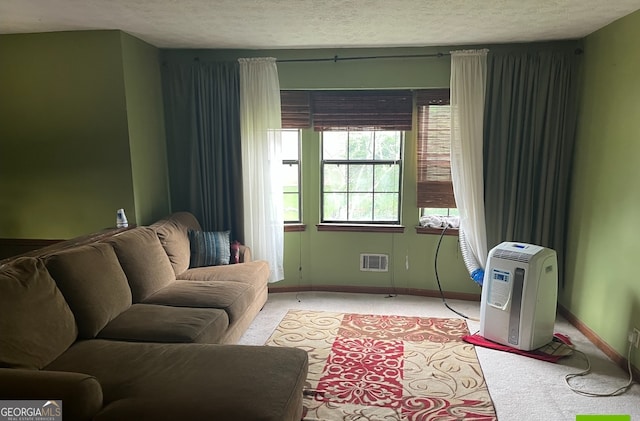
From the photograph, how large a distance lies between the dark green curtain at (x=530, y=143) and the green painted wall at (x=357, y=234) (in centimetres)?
51

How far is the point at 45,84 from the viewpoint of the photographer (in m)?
3.28

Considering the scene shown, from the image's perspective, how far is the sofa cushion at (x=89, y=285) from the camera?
229 cm

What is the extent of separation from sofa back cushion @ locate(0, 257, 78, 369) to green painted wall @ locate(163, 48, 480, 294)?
2.28 meters

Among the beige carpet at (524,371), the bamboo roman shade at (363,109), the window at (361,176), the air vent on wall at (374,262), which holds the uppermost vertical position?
the bamboo roman shade at (363,109)

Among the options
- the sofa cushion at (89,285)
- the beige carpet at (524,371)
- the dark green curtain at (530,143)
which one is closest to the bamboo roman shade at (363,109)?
the dark green curtain at (530,143)

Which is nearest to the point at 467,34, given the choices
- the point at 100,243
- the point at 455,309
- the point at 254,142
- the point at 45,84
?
the point at 254,142

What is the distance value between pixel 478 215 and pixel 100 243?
3.00 m

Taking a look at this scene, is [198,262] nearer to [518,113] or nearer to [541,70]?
[518,113]

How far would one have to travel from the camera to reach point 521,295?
9.48 ft

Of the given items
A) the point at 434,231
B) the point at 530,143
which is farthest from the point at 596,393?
the point at 530,143

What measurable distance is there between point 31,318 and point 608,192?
12.2ft

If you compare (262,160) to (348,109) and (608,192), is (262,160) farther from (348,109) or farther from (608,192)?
(608,192)

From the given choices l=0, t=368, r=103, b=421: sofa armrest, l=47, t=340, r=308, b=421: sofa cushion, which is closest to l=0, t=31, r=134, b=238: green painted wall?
l=47, t=340, r=308, b=421: sofa cushion

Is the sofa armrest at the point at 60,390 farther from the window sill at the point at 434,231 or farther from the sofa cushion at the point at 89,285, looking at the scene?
the window sill at the point at 434,231
